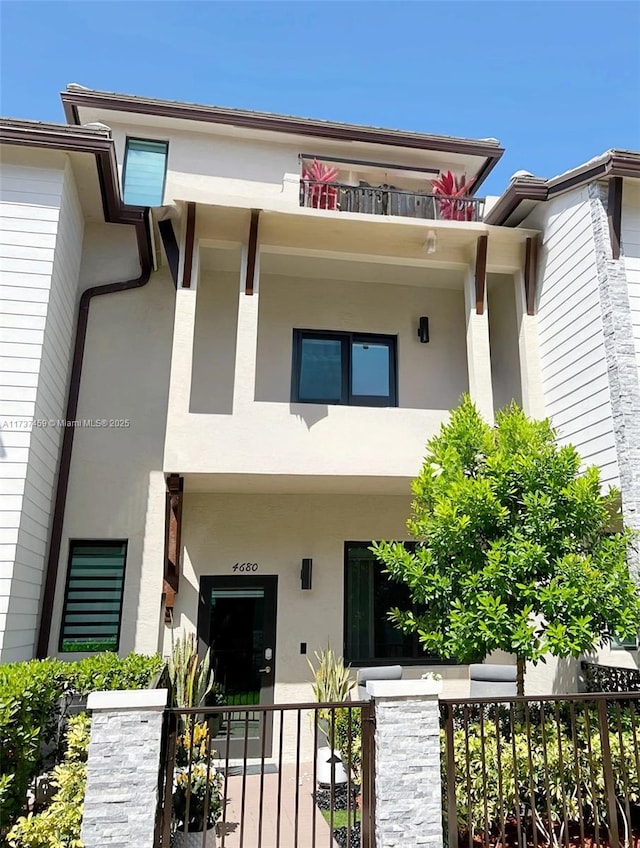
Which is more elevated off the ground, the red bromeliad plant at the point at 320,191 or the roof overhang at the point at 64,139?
the red bromeliad plant at the point at 320,191

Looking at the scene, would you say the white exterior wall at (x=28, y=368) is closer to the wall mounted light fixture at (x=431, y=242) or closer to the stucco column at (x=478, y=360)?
the wall mounted light fixture at (x=431, y=242)

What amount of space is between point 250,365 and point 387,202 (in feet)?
11.1

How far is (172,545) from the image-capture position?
732 cm

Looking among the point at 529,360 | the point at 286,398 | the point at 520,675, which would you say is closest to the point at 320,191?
the point at 286,398

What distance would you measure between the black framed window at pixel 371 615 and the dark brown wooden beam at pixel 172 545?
2.38 m

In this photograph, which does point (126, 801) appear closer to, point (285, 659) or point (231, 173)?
point (285, 659)

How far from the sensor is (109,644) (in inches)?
280

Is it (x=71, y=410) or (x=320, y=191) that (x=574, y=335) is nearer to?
(x=320, y=191)

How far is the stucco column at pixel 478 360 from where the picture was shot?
738 centimetres

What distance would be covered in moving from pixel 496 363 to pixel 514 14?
4920 mm

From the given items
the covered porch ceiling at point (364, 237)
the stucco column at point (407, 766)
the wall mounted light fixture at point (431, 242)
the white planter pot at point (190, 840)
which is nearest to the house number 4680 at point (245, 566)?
the white planter pot at point (190, 840)

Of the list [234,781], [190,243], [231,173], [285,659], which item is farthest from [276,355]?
[234,781]

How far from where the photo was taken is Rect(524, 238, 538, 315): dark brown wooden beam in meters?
8.10

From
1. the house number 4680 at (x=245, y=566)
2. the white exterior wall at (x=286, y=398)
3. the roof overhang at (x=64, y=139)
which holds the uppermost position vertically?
the roof overhang at (x=64, y=139)
